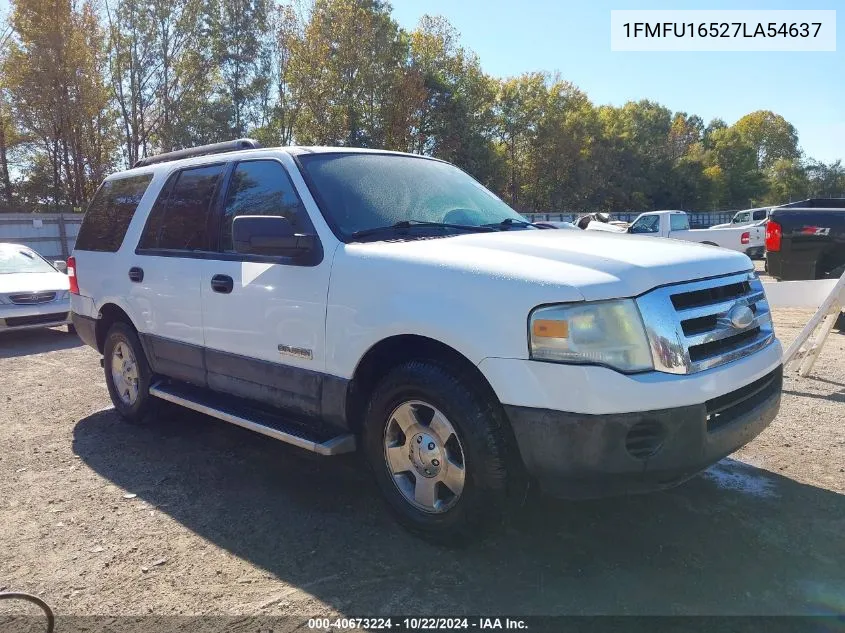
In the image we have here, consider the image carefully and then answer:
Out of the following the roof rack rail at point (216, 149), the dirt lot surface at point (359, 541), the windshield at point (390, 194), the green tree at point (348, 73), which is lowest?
the dirt lot surface at point (359, 541)

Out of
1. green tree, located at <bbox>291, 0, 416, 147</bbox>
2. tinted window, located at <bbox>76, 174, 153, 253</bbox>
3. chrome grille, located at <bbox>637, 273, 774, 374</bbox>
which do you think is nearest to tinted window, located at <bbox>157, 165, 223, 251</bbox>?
tinted window, located at <bbox>76, 174, 153, 253</bbox>

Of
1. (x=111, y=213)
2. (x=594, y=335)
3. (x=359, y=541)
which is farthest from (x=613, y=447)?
(x=111, y=213)

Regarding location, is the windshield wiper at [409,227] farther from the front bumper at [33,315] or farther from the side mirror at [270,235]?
the front bumper at [33,315]

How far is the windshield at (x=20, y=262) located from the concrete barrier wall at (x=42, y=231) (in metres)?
7.97

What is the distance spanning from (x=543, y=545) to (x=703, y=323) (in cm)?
127

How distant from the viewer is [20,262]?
33.5 feet

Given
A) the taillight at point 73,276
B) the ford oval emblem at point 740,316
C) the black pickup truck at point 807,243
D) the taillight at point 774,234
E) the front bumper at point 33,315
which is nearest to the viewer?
the ford oval emblem at point 740,316

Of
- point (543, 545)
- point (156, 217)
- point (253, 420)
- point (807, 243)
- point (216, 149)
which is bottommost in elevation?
point (543, 545)

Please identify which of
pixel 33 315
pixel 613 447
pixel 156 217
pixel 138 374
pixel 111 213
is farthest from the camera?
pixel 33 315

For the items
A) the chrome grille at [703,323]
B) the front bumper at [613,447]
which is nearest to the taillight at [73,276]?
the front bumper at [613,447]

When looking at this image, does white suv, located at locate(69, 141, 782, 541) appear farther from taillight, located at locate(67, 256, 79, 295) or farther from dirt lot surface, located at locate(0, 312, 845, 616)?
taillight, located at locate(67, 256, 79, 295)

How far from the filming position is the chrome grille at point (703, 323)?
2637 millimetres

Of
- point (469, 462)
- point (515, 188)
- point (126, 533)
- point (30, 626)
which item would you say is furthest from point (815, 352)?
point (515, 188)

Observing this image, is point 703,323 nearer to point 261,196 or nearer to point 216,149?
point 261,196
